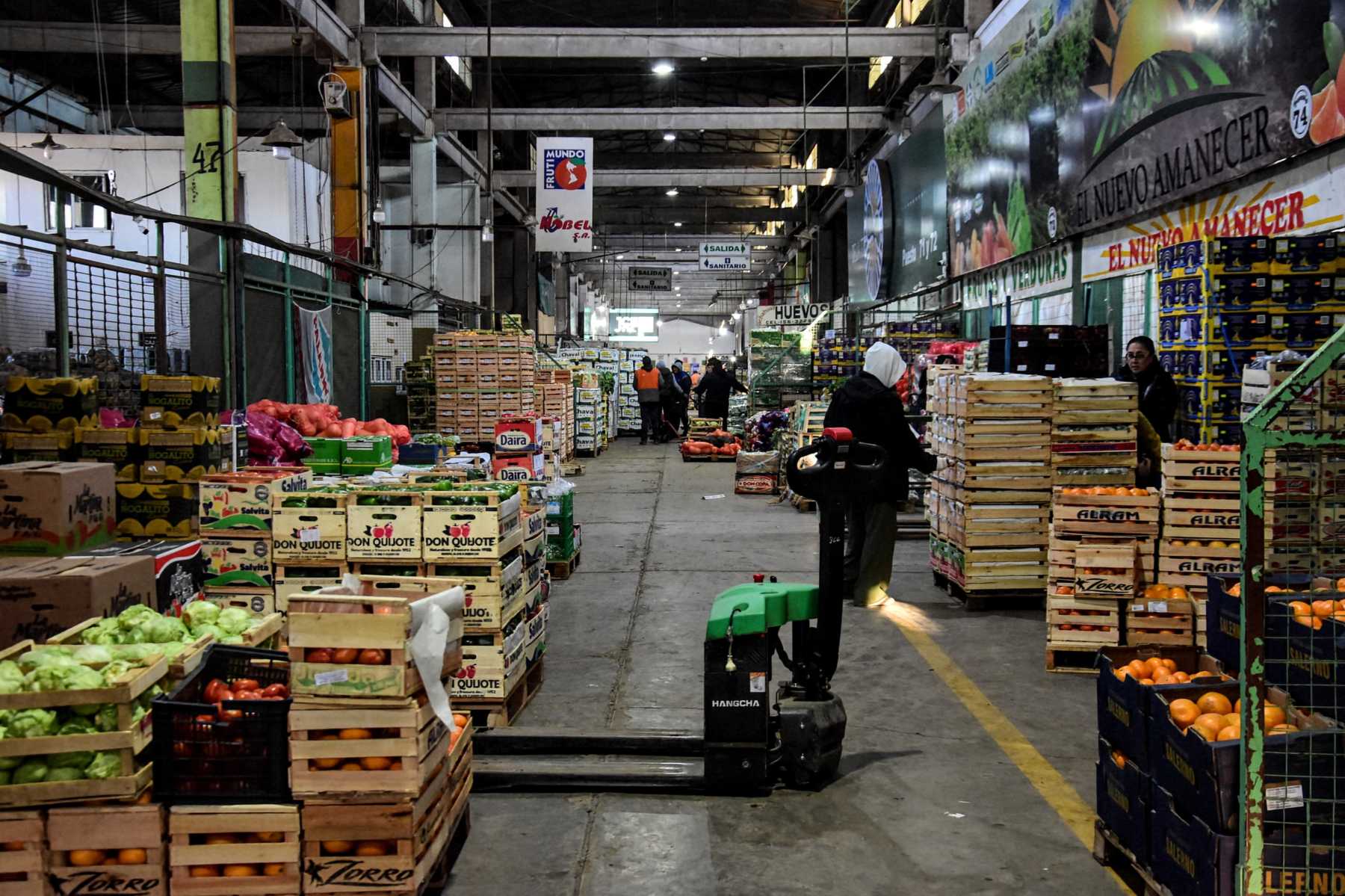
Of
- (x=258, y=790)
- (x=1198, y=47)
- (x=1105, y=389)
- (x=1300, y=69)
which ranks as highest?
(x=1198, y=47)

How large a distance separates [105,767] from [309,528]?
2348 millimetres

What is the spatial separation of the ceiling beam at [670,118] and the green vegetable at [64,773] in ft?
74.8

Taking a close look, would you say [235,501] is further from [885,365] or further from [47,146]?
[47,146]

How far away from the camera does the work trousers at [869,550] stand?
901cm

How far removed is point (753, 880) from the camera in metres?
4.25

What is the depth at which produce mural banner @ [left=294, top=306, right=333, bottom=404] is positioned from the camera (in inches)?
586

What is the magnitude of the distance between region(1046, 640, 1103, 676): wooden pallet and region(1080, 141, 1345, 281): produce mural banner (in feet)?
14.2

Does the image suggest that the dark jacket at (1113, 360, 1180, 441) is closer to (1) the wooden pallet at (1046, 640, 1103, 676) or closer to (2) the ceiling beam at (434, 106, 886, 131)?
(1) the wooden pallet at (1046, 640, 1103, 676)

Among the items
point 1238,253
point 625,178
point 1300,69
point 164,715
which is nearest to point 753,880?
point 164,715

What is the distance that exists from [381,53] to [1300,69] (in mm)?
16329

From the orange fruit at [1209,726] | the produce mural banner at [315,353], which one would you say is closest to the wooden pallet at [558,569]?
the produce mural banner at [315,353]

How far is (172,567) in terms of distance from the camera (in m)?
5.90

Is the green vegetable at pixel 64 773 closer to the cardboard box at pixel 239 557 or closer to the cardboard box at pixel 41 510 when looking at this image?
the cardboard box at pixel 41 510

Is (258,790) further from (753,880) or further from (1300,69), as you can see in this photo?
(1300,69)
